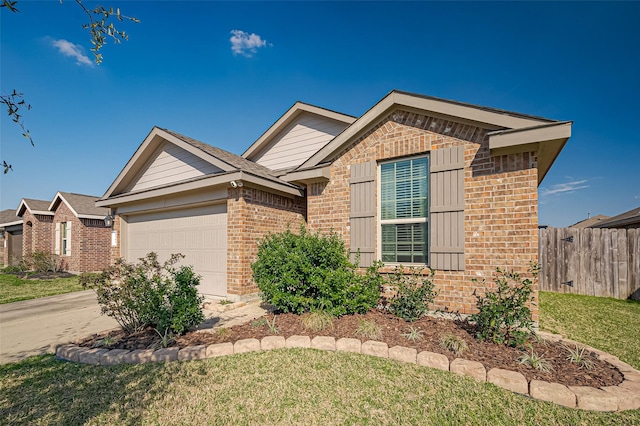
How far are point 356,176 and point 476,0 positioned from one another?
682 cm

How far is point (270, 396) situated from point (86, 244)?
17393 mm

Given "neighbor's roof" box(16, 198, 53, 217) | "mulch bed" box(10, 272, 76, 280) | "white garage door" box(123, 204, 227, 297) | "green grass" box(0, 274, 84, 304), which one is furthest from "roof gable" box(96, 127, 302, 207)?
"neighbor's roof" box(16, 198, 53, 217)

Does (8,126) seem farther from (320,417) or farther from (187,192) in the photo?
(187,192)

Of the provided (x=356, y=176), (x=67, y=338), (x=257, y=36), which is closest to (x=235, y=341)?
(x=67, y=338)

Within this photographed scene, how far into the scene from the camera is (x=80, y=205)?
1620cm

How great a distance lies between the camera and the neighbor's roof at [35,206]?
17547 mm

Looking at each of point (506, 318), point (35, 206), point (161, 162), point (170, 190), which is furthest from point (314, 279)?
point (35, 206)

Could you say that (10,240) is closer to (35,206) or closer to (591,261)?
(35,206)

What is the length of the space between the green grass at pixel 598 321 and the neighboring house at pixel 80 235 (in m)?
18.6

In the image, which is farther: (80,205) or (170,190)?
(80,205)

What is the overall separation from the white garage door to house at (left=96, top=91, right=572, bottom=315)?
0.03 metres

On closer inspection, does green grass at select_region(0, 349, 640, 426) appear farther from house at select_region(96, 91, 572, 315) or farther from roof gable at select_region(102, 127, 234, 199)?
roof gable at select_region(102, 127, 234, 199)

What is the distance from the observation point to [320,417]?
283 cm

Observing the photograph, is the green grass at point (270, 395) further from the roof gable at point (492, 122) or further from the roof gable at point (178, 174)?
the roof gable at point (178, 174)
